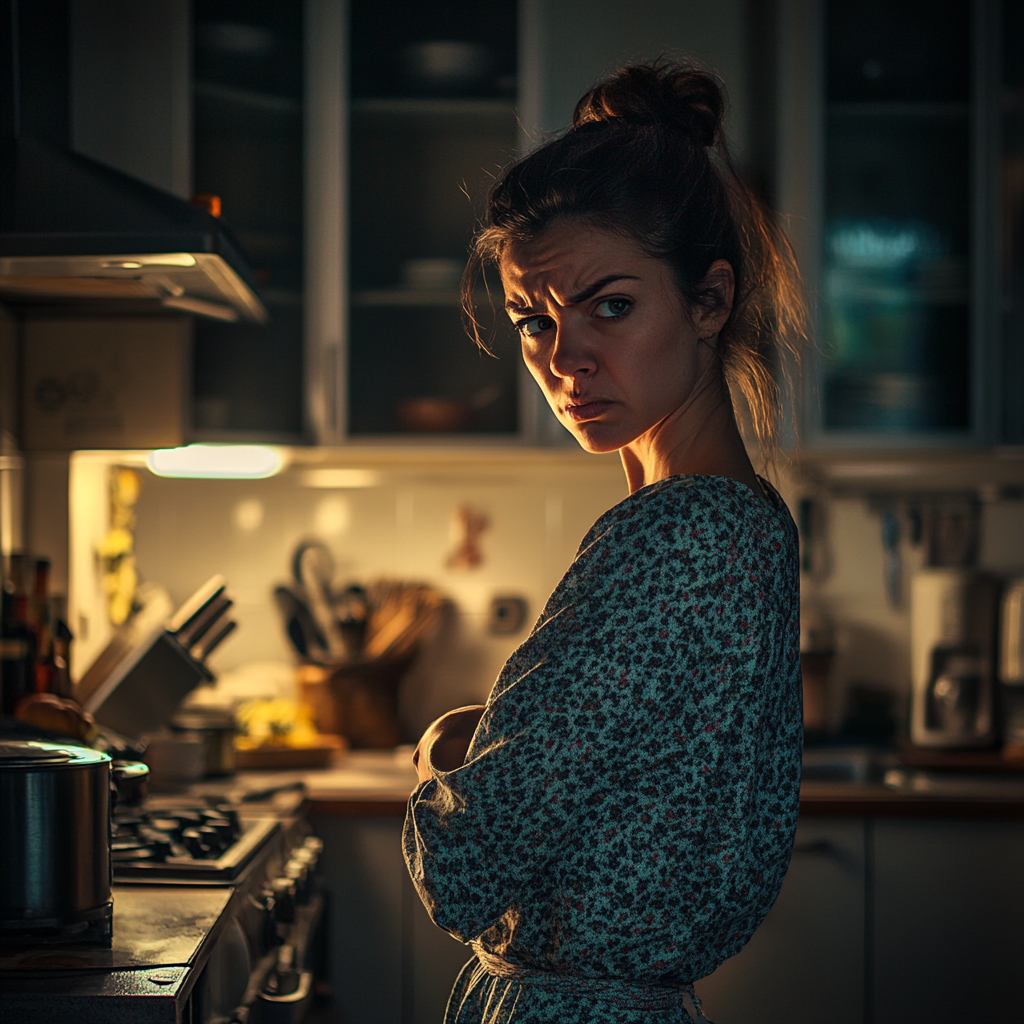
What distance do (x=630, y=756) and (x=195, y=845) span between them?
2.62 ft

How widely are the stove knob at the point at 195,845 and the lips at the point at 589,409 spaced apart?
2.71 feet

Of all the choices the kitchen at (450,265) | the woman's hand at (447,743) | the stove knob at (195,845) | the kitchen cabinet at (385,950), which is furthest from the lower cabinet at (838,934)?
the woman's hand at (447,743)

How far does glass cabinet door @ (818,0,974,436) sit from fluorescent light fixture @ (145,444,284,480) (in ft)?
4.02

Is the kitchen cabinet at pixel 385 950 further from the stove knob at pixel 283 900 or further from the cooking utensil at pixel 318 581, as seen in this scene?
the cooking utensil at pixel 318 581

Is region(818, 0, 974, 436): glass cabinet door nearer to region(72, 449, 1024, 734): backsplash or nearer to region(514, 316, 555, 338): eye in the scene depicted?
region(72, 449, 1024, 734): backsplash

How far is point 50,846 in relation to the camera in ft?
3.41

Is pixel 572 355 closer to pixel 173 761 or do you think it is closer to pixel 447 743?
pixel 447 743

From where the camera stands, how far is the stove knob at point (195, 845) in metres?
1.40

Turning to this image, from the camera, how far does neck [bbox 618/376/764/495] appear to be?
961 mm

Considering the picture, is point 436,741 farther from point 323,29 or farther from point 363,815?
point 323,29

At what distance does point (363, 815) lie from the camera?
1.98 metres

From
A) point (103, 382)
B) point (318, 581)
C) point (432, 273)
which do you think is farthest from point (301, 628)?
point (432, 273)

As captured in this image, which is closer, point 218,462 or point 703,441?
point 703,441

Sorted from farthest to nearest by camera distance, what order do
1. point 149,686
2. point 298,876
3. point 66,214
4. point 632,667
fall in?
point 149,686 < point 298,876 < point 66,214 < point 632,667
